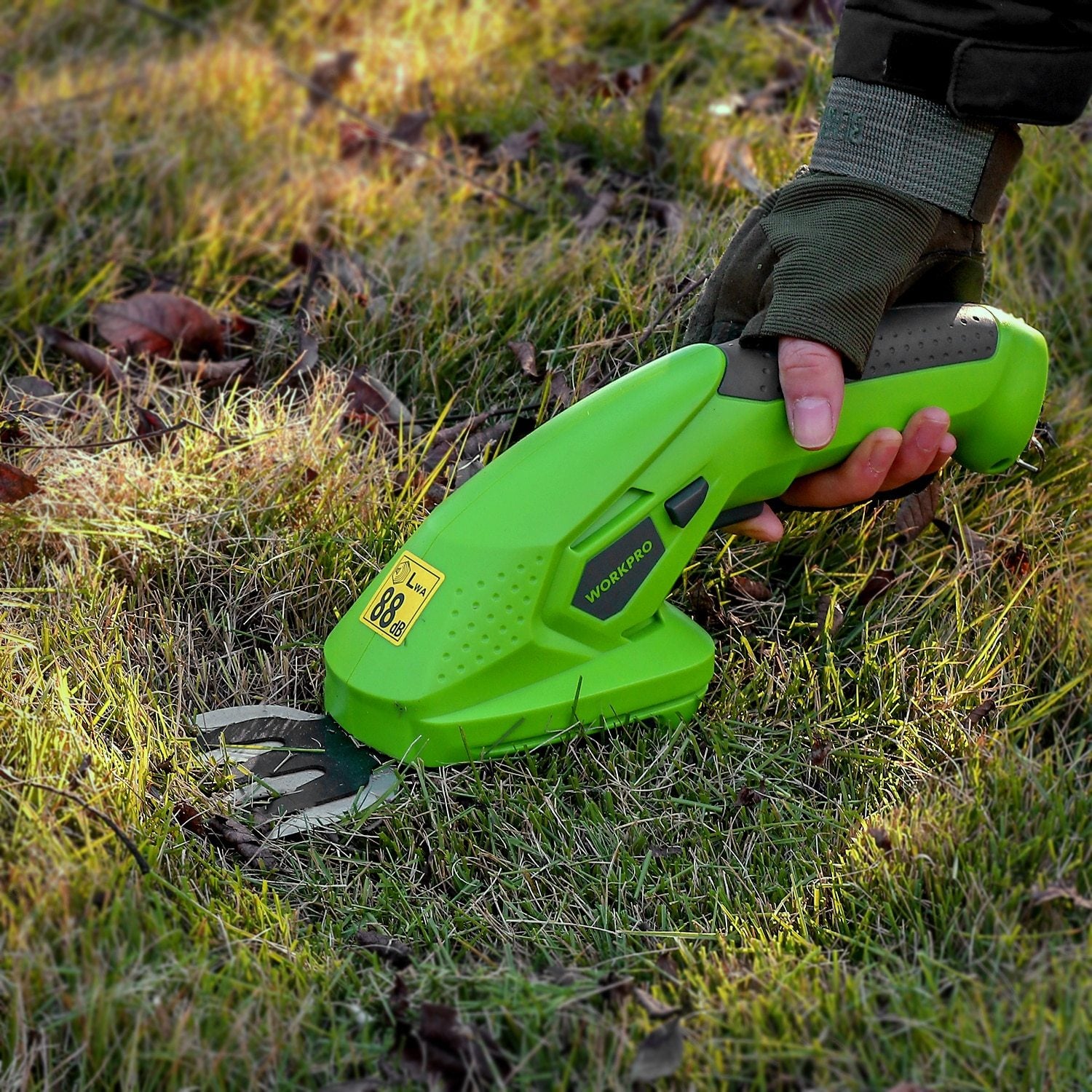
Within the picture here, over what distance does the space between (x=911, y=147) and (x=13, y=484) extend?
153 centimetres

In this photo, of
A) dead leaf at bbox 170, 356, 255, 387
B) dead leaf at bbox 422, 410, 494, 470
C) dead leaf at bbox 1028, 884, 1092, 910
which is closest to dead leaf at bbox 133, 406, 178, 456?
dead leaf at bbox 170, 356, 255, 387

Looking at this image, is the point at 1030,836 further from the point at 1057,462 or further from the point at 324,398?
the point at 324,398

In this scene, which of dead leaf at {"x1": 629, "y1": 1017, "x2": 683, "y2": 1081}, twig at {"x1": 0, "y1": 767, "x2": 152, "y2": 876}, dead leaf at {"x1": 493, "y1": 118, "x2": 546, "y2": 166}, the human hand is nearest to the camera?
dead leaf at {"x1": 629, "y1": 1017, "x2": 683, "y2": 1081}

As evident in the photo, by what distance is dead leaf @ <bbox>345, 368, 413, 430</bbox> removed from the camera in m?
2.36

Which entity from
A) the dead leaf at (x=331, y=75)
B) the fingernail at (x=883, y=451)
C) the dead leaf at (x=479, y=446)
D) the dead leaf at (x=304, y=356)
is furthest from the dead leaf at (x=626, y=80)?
the fingernail at (x=883, y=451)

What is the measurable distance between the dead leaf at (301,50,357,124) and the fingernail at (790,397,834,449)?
7.17 feet

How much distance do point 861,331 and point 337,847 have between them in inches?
41.3

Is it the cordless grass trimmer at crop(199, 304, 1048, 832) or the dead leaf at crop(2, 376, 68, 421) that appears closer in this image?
the cordless grass trimmer at crop(199, 304, 1048, 832)

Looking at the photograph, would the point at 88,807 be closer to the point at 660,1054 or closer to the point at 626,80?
the point at 660,1054

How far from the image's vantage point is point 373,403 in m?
2.41

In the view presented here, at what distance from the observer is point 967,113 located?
185 centimetres

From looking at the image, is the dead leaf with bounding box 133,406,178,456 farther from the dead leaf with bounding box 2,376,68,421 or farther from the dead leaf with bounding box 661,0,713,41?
the dead leaf with bounding box 661,0,713,41

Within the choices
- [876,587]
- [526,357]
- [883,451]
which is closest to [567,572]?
[883,451]

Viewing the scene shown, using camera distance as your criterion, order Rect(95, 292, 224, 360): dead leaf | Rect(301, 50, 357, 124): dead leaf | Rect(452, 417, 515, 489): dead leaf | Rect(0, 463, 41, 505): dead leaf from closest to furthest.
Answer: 1. Rect(0, 463, 41, 505): dead leaf
2. Rect(452, 417, 515, 489): dead leaf
3. Rect(95, 292, 224, 360): dead leaf
4. Rect(301, 50, 357, 124): dead leaf
